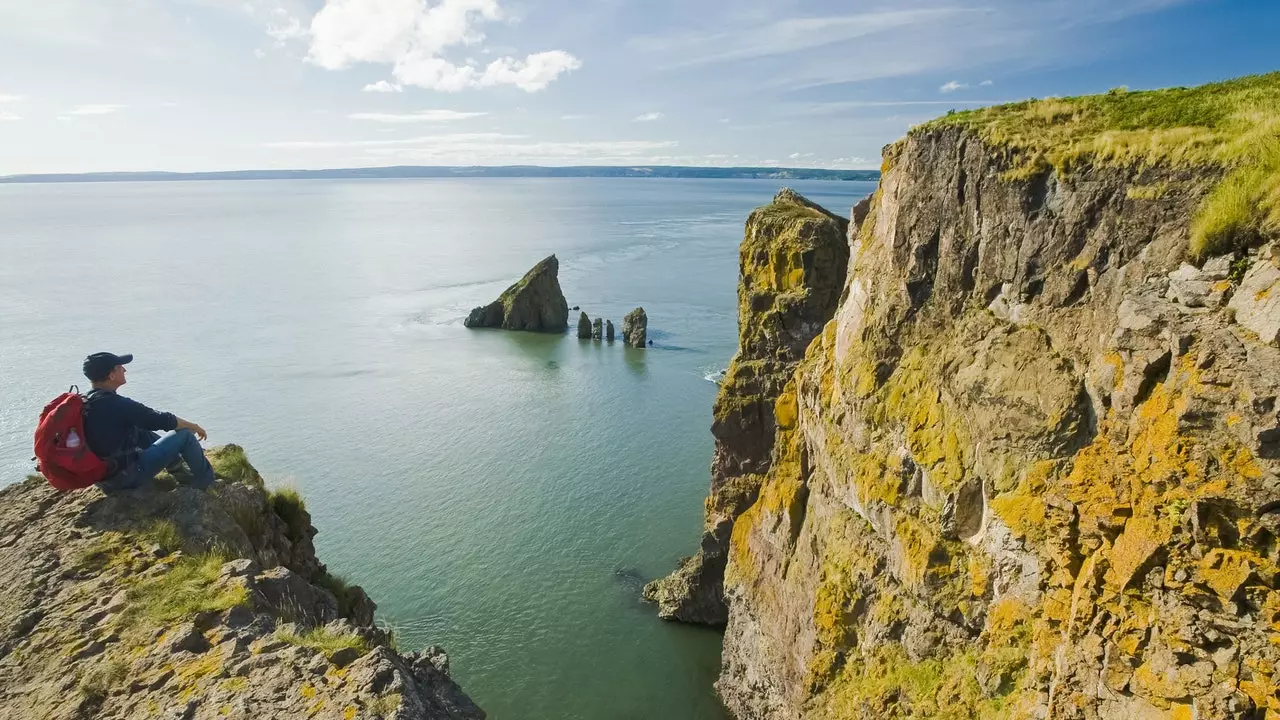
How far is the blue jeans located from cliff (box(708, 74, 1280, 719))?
12.2 m

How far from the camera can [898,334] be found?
48.5 feet

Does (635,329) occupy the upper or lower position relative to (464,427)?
upper

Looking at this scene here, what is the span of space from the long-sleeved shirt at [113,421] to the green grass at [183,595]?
6.95ft

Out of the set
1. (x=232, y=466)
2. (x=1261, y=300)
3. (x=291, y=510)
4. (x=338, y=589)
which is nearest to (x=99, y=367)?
(x=232, y=466)

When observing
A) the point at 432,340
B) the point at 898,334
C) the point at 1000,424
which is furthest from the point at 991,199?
the point at 432,340

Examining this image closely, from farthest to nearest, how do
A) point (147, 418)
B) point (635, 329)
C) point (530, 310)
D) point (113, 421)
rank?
point (530, 310) < point (635, 329) < point (147, 418) < point (113, 421)

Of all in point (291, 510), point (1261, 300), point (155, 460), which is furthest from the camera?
point (291, 510)

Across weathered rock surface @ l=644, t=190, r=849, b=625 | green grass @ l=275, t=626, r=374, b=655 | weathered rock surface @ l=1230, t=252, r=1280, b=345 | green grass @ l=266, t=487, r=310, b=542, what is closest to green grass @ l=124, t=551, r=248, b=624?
green grass @ l=275, t=626, r=374, b=655

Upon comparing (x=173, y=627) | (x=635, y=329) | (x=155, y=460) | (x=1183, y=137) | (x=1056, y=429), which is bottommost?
(x=635, y=329)

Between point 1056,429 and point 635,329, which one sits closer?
point 1056,429

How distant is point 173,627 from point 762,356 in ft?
66.3

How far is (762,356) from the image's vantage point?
990 inches

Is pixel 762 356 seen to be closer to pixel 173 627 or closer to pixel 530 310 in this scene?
pixel 173 627

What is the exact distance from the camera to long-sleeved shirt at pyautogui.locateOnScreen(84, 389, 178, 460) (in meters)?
9.38
